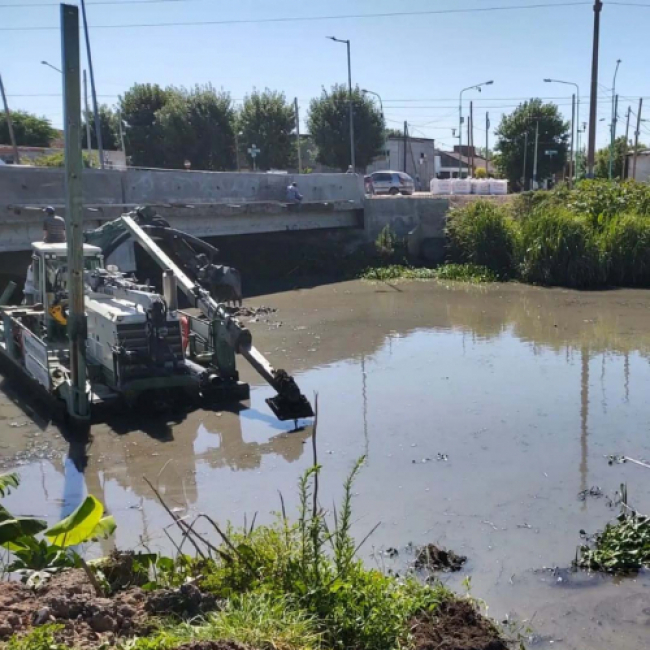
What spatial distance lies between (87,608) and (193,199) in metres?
21.7

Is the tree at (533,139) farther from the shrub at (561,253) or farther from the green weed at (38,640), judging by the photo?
the green weed at (38,640)

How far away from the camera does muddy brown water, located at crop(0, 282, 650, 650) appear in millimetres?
6922

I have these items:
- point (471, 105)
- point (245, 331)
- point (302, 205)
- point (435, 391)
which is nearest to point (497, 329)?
point (435, 391)

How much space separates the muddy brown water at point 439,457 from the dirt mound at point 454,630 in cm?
88

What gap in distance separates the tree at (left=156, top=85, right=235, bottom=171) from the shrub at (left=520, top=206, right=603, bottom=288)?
1230 inches

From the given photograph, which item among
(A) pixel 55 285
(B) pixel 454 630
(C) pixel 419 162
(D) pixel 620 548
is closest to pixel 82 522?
(B) pixel 454 630

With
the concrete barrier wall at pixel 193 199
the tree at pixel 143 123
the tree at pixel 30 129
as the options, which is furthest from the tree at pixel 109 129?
the concrete barrier wall at pixel 193 199

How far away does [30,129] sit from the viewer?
66.3 meters

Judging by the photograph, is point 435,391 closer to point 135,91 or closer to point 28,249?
point 28,249

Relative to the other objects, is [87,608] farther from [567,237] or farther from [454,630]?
[567,237]

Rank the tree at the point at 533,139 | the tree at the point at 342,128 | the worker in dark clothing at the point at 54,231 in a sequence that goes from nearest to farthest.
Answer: the worker in dark clothing at the point at 54,231 < the tree at the point at 342,128 < the tree at the point at 533,139

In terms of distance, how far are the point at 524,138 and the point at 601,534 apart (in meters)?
53.9

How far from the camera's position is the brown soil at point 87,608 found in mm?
4195

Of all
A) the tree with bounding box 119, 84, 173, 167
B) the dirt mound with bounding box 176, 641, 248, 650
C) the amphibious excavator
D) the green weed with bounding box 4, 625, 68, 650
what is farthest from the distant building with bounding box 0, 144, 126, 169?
the dirt mound with bounding box 176, 641, 248, 650
